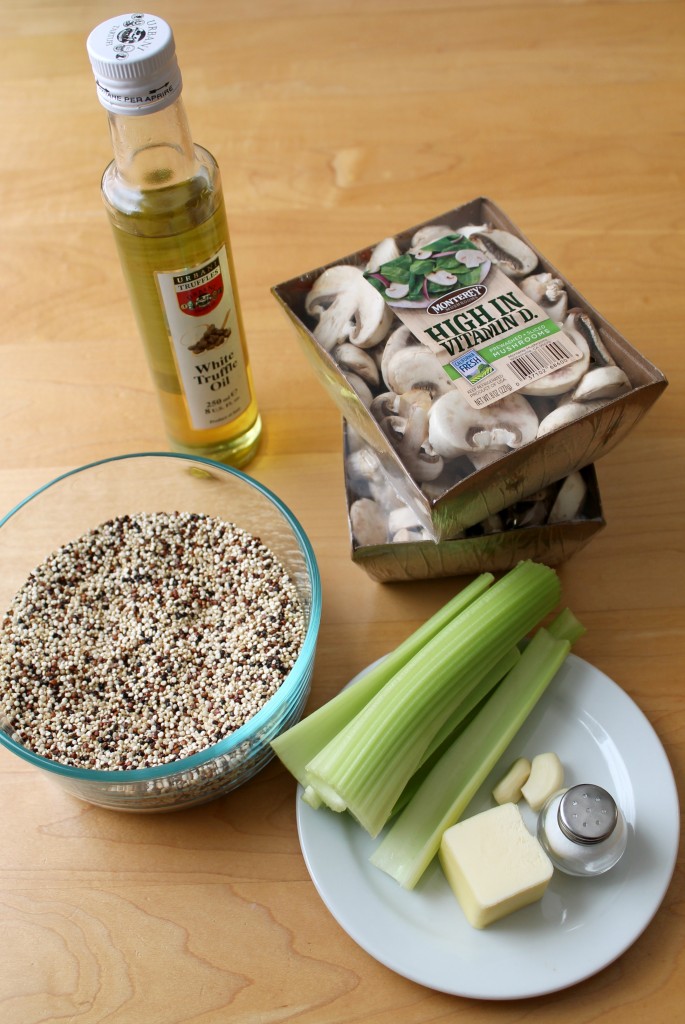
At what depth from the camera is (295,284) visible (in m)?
1.04

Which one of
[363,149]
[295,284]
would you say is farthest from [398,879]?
[363,149]

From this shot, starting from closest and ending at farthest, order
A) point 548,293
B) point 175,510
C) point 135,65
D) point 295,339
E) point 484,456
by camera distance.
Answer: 1. point 135,65
2. point 484,456
3. point 548,293
4. point 175,510
5. point 295,339

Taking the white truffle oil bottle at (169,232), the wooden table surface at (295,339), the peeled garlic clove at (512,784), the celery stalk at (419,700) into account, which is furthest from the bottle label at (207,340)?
the peeled garlic clove at (512,784)

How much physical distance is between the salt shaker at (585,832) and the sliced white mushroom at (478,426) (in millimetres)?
316

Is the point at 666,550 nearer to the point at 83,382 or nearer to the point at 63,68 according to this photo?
the point at 83,382

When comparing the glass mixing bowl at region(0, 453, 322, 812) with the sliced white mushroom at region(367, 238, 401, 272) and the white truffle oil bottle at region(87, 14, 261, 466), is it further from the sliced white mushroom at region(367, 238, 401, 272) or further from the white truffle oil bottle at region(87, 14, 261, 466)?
the sliced white mushroom at region(367, 238, 401, 272)

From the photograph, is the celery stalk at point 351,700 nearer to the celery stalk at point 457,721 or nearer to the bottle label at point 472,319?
the celery stalk at point 457,721

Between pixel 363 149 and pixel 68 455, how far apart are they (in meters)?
0.66

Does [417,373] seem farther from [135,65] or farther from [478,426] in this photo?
[135,65]

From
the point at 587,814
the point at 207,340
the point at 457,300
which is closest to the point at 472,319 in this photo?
the point at 457,300

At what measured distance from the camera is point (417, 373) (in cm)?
95

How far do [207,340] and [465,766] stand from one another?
0.50 meters

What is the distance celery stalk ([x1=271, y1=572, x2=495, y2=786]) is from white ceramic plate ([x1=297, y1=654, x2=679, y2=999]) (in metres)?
0.05

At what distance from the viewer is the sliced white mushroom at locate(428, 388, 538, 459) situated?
900mm
